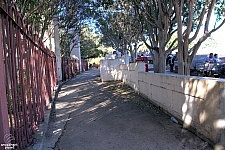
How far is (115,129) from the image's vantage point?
505cm

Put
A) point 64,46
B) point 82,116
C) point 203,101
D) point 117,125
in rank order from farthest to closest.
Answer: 1. point 64,46
2. point 82,116
3. point 117,125
4. point 203,101

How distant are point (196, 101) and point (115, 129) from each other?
1.92 meters

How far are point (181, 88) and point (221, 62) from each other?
25.1ft

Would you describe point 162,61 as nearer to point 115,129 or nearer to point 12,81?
point 115,129

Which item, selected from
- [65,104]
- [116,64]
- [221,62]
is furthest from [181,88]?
[116,64]

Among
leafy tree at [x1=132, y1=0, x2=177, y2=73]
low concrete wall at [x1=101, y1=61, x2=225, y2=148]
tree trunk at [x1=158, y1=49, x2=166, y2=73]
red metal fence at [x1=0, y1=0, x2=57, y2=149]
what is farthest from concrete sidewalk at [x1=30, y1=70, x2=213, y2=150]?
leafy tree at [x1=132, y1=0, x2=177, y2=73]

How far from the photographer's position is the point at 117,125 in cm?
534

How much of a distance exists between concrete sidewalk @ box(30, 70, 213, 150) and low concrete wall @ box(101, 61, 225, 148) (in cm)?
23

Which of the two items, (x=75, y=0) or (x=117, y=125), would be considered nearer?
(x=117, y=125)

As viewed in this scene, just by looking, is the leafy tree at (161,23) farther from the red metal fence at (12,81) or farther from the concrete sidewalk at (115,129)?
the red metal fence at (12,81)

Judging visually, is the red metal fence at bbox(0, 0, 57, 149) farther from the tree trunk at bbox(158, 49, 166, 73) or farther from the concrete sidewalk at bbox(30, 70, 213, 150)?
the tree trunk at bbox(158, 49, 166, 73)

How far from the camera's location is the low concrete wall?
360 cm

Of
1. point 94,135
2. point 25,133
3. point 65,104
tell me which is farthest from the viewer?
point 65,104

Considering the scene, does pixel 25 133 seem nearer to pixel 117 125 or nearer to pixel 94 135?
pixel 94 135
